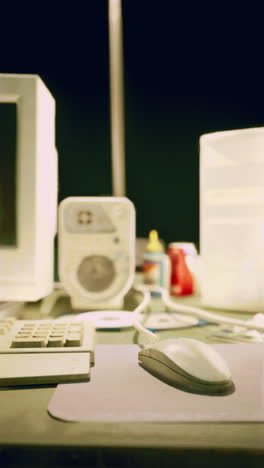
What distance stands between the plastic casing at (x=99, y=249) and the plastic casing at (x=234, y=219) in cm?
15

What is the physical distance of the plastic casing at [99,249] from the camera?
30.6 inches

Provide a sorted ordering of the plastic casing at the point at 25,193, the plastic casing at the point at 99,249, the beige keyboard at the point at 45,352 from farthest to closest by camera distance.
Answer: the plastic casing at the point at 99,249
the plastic casing at the point at 25,193
the beige keyboard at the point at 45,352

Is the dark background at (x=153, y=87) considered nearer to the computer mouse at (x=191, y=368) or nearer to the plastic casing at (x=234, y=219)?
the plastic casing at (x=234, y=219)

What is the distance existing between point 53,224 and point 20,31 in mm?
736

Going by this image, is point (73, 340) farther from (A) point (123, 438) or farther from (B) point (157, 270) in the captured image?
(B) point (157, 270)

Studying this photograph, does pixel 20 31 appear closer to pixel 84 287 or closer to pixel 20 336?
pixel 84 287

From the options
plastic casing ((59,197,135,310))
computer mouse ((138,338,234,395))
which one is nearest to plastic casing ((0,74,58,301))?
plastic casing ((59,197,135,310))

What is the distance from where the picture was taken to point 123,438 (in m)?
0.28

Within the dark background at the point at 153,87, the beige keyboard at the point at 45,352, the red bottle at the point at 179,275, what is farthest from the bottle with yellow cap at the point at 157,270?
the beige keyboard at the point at 45,352

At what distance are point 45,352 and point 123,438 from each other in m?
0.17

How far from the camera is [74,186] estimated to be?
1238mm

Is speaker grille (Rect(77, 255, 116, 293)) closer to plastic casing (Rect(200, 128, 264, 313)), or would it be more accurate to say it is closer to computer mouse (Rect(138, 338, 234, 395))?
plastic casing (Rect(200, 128, 264, 313))

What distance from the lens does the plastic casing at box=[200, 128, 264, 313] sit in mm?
716

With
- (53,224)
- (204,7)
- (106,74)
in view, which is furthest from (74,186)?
(204,7)
